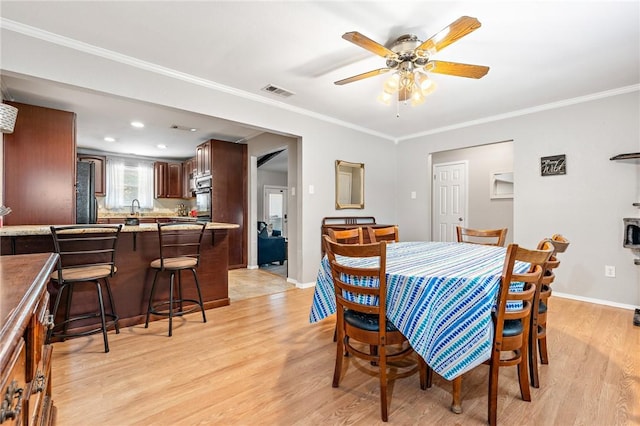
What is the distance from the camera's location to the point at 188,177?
22.2 ft

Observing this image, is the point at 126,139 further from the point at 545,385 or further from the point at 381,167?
the point at 545,385

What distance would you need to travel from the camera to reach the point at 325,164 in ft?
14.2

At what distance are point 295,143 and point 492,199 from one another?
3480mm

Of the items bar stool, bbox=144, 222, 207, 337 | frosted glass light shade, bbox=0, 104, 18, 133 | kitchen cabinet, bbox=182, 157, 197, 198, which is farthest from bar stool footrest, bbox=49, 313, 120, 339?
kitchen cabinet, bbox=182, 157, 197, 198

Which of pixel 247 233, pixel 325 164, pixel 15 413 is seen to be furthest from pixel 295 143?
pixel 15 413

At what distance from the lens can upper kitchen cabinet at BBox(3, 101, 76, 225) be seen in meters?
3.22

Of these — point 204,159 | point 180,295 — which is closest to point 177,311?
point 180,295

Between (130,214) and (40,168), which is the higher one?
(40,168)

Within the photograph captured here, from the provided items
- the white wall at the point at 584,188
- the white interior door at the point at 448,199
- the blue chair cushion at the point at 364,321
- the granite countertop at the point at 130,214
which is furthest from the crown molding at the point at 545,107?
the granite countertop at the point at 130,214

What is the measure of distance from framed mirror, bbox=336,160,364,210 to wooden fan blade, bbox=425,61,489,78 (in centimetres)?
231

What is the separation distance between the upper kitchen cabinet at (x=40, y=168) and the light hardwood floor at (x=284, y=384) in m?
1.77

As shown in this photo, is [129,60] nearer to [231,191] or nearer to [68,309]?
[68,309]

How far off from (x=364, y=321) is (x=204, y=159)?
4691 mm

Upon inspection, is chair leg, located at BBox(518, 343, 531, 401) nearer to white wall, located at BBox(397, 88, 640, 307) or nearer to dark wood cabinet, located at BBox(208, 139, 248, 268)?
white wall, located at BBox(397, 88, 640, 307)
